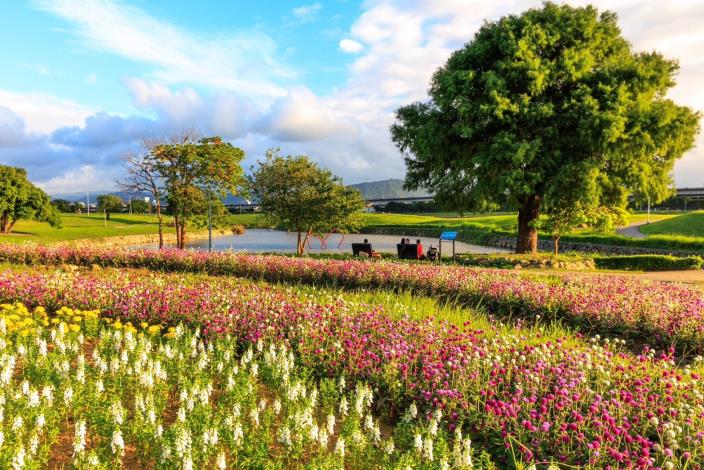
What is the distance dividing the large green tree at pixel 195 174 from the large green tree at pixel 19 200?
30.5 meters

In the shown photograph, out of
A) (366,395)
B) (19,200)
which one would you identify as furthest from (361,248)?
(19,200)

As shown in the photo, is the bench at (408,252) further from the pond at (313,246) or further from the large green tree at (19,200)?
the large green tree at (19,200)

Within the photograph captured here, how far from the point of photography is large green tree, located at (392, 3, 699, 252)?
848 inches

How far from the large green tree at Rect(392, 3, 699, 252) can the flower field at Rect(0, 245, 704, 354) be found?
9.31m

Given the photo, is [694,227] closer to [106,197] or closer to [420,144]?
[420,144]

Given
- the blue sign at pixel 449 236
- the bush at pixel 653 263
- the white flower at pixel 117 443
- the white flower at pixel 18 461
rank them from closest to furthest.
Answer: the white flower at pixel 18 461 → the white flower at pixel 117 443 → the bush at pixel 653 263 → the blue sign at pixel 449 236

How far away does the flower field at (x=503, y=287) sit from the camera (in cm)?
948

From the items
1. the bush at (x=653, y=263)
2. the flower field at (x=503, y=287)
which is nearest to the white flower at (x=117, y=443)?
the flower field at (x=503, y=287)

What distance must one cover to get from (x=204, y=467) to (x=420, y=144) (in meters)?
22.6

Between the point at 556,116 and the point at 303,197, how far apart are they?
606 inches

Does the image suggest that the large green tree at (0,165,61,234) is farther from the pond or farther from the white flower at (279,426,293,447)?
the white flower at (279,426,293,447)

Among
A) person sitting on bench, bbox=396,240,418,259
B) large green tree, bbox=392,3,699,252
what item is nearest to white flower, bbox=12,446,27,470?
large green tree, bbox=392,3,699,252

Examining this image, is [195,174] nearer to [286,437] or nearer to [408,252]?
[408,252]

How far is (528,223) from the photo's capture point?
25.8m
